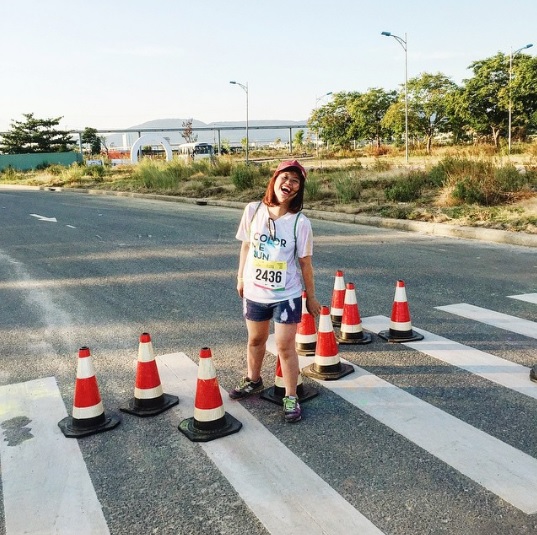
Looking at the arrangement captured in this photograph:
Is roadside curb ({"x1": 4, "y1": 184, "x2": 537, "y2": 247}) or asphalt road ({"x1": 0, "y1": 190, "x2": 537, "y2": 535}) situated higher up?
roadside curb ({"x1": 4, "y1": 184, "x2": 537, "y2": 247})

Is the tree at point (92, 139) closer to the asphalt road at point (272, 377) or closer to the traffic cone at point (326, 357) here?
the asphalt road at point (272, 377)

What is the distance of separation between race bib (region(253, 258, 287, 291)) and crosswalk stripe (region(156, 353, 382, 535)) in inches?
34.4

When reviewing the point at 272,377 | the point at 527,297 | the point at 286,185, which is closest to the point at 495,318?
the point at 527,297

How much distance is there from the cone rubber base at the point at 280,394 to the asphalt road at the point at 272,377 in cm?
6

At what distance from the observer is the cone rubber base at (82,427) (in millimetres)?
3674

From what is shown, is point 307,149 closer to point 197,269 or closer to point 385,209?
point 385,209

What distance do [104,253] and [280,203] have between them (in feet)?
23.3

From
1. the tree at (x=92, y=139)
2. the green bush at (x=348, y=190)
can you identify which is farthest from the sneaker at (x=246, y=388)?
the tree at (x=92, y=139)

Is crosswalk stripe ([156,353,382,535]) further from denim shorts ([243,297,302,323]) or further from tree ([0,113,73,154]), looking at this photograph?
tree ([0,113,73,154])

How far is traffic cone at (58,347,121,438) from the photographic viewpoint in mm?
3729

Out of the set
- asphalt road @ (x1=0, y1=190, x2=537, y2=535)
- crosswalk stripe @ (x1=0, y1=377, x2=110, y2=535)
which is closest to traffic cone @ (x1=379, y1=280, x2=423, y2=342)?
asphalt road @ (x1=0, y1=190, x2=537, y2=535)

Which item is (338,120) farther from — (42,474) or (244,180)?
(42,474)

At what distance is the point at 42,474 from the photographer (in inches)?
127

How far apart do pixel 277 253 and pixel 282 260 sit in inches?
2.2
